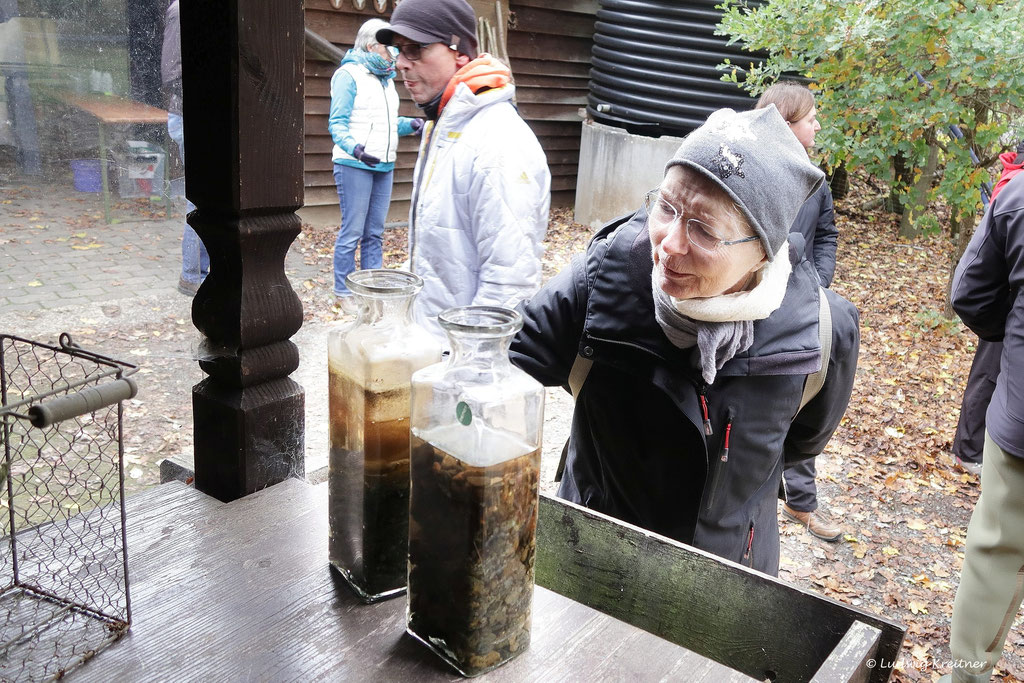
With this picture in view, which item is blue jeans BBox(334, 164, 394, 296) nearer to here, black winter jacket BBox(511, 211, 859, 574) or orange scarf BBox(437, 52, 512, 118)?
orange scarf BBox(437, 52, 512, 118)

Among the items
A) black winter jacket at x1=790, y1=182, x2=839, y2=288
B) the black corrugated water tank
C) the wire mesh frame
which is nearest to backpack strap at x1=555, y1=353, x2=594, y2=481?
the wire mesh frame

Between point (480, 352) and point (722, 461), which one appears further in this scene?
point (722, 461)

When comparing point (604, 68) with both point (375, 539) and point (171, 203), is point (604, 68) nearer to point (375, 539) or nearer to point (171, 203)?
point (171, 203)

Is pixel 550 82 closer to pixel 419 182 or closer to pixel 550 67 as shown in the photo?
pixel 550 67

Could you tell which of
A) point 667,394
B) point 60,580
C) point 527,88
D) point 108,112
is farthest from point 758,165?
point 527,88

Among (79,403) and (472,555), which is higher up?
(79,403)

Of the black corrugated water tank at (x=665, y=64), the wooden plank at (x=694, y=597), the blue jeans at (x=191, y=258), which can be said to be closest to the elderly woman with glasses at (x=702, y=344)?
the wooden plank at (x=694, y=597)

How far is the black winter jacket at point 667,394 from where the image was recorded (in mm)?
1877

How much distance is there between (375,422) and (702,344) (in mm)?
806

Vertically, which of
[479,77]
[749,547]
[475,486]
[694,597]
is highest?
[479,77]

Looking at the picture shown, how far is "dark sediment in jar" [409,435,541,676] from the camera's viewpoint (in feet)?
3.56

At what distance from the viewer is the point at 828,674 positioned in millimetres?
1165

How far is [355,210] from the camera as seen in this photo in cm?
644

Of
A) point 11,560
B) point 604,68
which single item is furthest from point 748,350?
point 604,68
